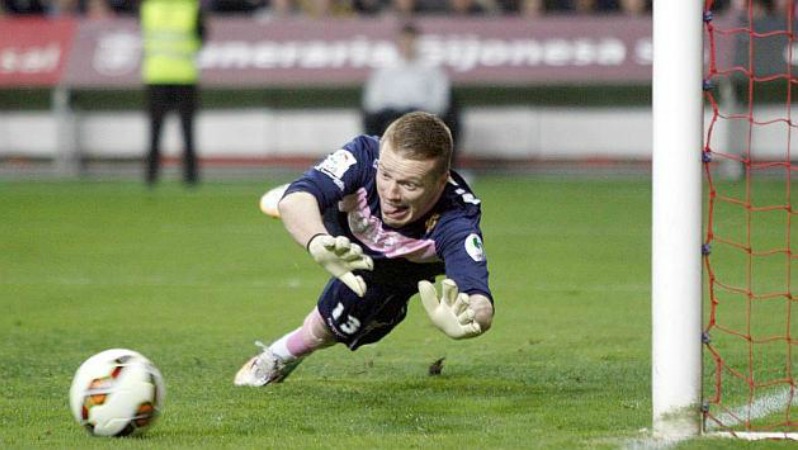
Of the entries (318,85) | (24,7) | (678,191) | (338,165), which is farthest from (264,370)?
(24,7)

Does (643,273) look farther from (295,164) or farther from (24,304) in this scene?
(295,164)

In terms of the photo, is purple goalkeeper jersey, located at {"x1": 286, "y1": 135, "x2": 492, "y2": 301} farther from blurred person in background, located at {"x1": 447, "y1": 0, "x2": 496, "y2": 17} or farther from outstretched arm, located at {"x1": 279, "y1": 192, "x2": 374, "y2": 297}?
blurred person in background, located at {"x1": 447, "y1": 0, "x2": 496, "y2": 17}

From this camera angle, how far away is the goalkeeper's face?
16.8 feet

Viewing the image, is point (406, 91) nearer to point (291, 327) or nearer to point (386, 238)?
point (291, 327)

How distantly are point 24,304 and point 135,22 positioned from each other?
1036cm

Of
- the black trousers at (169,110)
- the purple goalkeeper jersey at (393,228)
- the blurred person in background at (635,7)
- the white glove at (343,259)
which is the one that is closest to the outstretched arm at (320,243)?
the white glove at (343,259)

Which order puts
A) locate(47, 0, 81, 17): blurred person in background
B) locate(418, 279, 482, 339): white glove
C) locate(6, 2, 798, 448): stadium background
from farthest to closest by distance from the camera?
locate(47, 0, 81, 17): blurred person in background → locate(6, 2, 798, 448): stadium background → locate(418, 279, 482, 339): white glove

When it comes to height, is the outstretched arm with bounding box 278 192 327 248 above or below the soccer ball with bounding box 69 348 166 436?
above

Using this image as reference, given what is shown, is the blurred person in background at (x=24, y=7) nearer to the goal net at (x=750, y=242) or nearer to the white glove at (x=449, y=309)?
the goal net at (x=750, y=242)

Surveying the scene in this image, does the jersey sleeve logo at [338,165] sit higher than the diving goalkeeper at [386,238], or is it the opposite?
the jersey sleeve logo at [338,165]

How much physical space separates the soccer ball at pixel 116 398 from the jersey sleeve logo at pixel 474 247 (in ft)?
3.86

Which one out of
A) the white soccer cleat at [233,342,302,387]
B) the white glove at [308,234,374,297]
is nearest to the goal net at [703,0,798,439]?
the white glove at [308,234,374,297]

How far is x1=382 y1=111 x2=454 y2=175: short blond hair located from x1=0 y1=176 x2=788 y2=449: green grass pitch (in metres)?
0.95

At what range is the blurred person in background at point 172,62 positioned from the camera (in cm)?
1620
